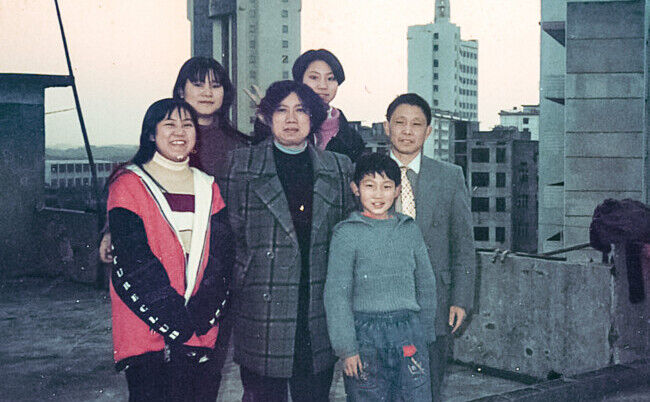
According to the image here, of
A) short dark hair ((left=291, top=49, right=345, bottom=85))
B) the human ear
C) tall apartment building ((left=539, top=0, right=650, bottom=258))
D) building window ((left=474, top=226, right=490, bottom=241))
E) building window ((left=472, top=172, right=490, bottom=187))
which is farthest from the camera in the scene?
building window ((left=472, top=172, right=490, bottom=187))

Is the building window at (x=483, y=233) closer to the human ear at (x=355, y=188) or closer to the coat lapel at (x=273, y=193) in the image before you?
the human ear at (x=355, y=188)

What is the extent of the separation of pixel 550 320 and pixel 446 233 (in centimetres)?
317

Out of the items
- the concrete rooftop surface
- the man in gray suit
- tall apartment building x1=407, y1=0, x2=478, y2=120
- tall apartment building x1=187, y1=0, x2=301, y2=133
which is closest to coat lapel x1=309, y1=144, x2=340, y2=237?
the man in gray suit

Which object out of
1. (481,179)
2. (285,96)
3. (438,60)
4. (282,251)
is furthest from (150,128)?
(438,60)

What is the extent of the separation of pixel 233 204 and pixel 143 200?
0.56 metres

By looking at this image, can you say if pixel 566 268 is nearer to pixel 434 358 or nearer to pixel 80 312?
pixel 434 358

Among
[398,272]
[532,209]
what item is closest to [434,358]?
[398,272]

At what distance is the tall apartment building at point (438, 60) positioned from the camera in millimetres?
110938

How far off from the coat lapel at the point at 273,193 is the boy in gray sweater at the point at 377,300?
252 millimetres

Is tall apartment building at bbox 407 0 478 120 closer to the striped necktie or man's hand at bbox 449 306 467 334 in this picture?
the striped necktie

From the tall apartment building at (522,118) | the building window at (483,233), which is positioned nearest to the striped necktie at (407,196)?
the building window at (483,233)

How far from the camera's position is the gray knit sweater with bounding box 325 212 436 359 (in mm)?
3516

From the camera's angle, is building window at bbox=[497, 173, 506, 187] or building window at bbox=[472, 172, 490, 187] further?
building window at bbox=[472, 172, 490, 187]

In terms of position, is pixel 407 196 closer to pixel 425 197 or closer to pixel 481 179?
pixel 425 197
